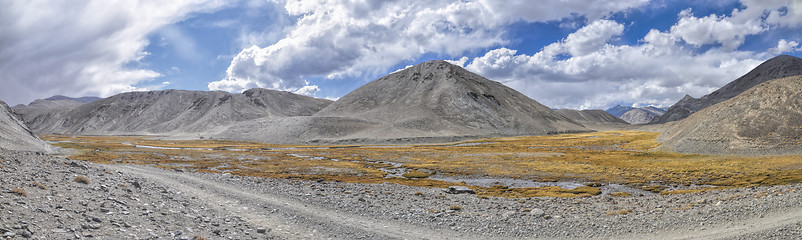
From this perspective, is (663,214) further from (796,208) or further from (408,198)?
(408,198)

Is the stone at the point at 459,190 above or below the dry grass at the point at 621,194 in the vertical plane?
above

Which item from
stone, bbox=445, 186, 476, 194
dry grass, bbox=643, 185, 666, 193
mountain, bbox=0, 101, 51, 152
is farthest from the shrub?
mountain, bbox=0, 101, 51, 152

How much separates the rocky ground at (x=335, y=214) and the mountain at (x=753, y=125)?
161ft

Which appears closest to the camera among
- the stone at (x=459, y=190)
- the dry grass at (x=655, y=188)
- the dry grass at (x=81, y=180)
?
the dry grass at (x=81, y=180)

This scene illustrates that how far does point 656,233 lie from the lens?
20.6 metres

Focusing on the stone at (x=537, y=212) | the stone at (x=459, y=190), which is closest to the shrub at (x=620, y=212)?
the stone at (x=537, y=212)

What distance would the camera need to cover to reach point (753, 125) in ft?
231

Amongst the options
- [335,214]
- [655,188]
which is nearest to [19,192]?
[335,214]

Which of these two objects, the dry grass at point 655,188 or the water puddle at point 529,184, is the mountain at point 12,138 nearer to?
the water puddle at point 529,184

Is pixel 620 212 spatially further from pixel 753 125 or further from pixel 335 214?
pixel 753 125

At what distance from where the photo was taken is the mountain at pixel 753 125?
64.9 metres

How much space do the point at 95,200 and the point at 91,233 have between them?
4990 millimetres

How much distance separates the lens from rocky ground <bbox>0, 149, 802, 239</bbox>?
14.4 meters

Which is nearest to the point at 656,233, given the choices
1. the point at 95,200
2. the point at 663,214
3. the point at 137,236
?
the point at 663,214
